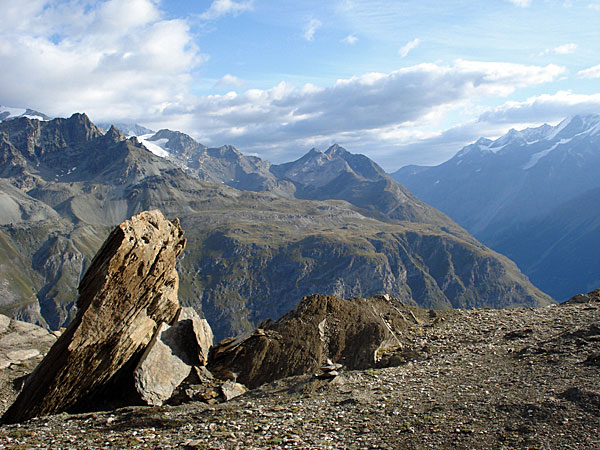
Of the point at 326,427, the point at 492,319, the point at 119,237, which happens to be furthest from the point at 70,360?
the point at 492,319

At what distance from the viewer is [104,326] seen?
25234mm

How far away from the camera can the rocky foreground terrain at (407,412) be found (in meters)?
17.1

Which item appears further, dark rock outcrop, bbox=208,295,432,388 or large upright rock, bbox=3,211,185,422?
dark rock outcrop, bbox=208,295,432,388

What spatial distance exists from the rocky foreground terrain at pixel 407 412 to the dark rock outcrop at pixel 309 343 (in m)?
2.47

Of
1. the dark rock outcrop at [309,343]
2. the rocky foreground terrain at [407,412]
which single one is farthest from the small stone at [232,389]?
the dark rock outcrop at [309,343]

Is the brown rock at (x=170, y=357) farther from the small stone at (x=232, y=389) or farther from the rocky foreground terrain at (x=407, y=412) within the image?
the small stone at (x=232, y=389)

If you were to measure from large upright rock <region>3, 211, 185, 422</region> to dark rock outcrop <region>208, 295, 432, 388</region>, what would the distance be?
692 centimetres

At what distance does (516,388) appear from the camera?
21.7 m

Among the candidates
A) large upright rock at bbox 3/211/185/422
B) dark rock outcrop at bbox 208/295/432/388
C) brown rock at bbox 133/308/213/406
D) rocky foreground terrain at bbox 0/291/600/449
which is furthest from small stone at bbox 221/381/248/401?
large upright rock at bbox 3/211/185/422

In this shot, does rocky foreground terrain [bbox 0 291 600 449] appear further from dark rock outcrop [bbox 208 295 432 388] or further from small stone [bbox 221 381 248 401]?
dark rock outcrop [bbox 208 295 432 388]

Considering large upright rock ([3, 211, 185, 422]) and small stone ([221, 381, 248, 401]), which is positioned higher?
large upright rock ([3, 211, 185, 422])

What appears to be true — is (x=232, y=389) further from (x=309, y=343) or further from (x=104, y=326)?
(x=104, y=326)

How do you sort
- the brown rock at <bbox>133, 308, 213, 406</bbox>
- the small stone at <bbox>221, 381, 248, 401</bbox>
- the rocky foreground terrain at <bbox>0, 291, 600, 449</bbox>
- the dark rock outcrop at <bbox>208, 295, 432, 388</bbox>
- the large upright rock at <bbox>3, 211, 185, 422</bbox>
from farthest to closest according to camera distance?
1. the dark rock outcrop at <bbox>208, 295, 432, 388</bbox>
2. the brown rock at <bbox>133, 308, 213, 406</bbox>
3. the small stone at <bbox>221, 381, 248, 401</bbox>
4. the large upright rock at <bbox>3, 211, 185, 422</bbox>
5. the rocky foreground terrain at <bbox>0, 291, 600, 449</bbox>

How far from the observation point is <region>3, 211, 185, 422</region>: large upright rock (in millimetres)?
24250
